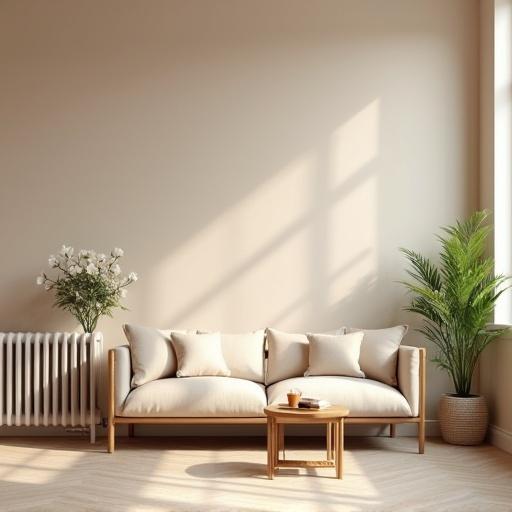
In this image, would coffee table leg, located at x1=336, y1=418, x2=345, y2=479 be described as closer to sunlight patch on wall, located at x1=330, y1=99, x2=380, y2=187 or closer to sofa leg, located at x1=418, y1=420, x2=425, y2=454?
sofa leg, located at x1=418, y1=420, x2=425, y2=454

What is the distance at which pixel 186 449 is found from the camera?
18.4 ft

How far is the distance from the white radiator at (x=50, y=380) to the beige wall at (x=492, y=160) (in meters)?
2.97

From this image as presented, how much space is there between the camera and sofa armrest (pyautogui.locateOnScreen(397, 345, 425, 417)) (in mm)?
5422

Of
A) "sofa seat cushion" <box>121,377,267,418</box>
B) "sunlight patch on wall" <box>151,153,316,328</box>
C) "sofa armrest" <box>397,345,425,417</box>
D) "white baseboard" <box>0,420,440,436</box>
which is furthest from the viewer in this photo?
"sunlight patch on wall" <box>151,153,316,328</box>

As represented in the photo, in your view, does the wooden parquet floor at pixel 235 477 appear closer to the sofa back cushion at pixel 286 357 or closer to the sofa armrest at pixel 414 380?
the sofa armrest at pixel 414 380

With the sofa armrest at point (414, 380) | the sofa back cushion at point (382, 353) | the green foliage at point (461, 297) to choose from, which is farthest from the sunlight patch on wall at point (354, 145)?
the sofa armrest at point (414, 380)

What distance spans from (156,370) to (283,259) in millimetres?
1372

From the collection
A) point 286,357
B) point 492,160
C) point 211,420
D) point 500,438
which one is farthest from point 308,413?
point 492,160

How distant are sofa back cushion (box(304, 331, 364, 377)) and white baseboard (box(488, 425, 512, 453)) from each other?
109 cm

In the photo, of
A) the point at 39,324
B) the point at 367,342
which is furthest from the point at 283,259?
the point at 39,324

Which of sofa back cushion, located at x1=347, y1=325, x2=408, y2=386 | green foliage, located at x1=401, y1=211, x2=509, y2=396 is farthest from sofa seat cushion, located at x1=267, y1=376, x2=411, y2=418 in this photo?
green foliage, located at x1=401, y1=211, x2=509, y2=396

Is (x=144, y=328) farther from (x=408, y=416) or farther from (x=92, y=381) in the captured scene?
(x=408, y=416)

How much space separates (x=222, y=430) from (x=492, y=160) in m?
2.95

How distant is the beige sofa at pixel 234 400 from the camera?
532 cm
